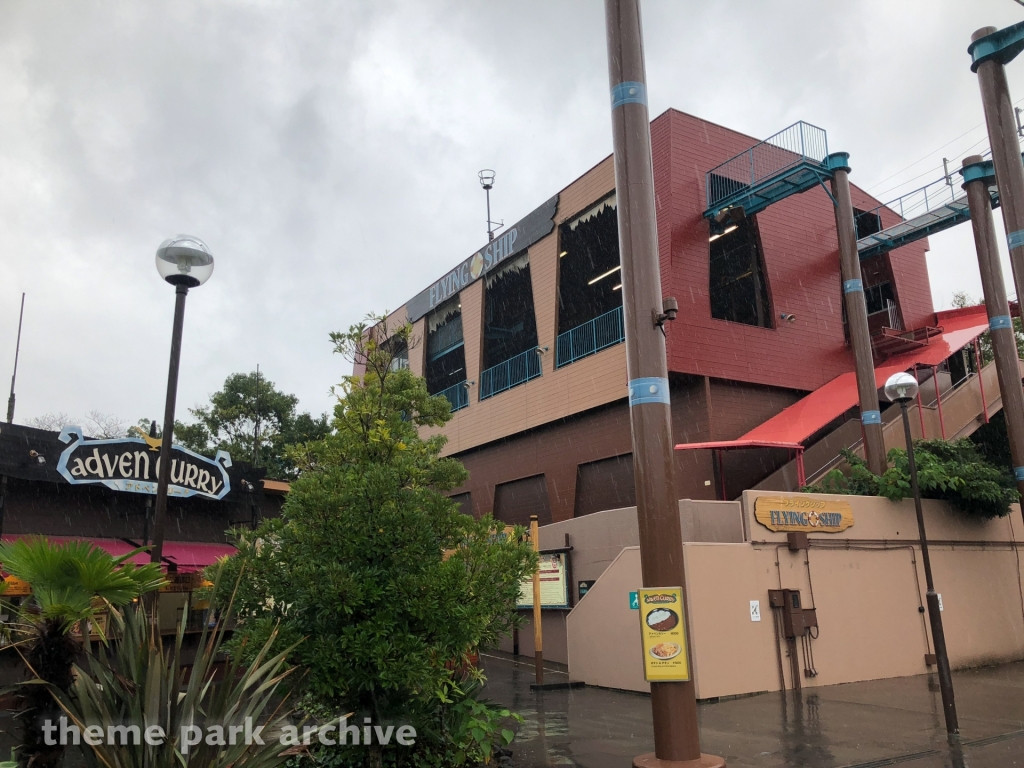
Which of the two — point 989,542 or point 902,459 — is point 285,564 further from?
point 989,542

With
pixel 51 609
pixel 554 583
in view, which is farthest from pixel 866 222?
pixel 51 609

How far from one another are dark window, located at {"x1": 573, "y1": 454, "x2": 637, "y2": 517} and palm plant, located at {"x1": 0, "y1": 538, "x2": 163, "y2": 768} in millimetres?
16141

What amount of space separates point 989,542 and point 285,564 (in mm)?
16271

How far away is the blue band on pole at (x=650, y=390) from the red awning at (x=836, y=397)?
10425 mm

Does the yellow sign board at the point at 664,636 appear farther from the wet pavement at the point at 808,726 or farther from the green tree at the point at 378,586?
the wet pavement at the point at 808,726

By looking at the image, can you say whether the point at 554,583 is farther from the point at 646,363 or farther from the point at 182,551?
the point at 646,363

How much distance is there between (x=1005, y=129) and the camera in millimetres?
16656

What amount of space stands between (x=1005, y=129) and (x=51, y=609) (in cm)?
1923

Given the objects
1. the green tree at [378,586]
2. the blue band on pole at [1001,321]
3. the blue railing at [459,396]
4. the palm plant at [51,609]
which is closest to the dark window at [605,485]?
the blue railing at [459,396]

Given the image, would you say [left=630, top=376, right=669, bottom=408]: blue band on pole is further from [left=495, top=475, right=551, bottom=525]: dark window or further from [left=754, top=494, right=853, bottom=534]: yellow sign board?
[left=495, top=475, right=551, bottom=525]: dark window

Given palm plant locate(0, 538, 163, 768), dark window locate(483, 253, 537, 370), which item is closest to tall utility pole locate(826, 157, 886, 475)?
dark window locate(483, 253, 537, 370)

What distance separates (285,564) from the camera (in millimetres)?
6395

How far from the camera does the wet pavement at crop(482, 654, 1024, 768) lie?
8.11m

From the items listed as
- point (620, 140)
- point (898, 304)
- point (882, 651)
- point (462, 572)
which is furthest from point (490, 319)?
point (462, 572)
